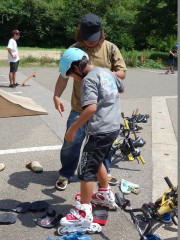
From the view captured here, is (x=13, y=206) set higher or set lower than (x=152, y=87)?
higher

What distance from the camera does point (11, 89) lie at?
38.2 feet

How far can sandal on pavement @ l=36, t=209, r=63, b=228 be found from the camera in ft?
11.0

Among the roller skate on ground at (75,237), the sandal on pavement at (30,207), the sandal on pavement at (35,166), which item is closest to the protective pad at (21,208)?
the sandal on pavement at (30,207)

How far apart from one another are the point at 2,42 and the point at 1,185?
37140 mm

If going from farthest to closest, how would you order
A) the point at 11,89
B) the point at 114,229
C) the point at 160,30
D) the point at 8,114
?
the point at 160,30, the point at 11,89, the point at 8,114, the point at 114,229

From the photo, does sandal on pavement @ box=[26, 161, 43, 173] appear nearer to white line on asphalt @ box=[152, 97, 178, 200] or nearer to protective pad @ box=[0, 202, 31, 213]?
protective pad @ box=[0, 202, 31, 213]

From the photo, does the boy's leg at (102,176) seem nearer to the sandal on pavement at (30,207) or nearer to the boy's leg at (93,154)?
the boy's leg at (93,154)

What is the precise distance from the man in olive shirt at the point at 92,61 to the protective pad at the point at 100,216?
703 millimetres

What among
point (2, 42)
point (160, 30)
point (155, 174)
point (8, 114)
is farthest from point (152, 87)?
point (2, 42)

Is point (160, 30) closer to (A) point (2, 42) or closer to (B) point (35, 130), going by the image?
(A) point (2, 42)

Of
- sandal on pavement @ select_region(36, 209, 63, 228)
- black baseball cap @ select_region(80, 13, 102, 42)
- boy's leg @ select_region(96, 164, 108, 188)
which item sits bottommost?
sandal on pavement @ select_region(36, 209, 63, 228)

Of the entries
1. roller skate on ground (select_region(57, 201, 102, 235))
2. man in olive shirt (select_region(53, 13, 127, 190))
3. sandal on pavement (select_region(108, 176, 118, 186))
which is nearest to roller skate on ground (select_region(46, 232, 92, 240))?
roller skate on ground (select_region(57, 201, 102, 235))

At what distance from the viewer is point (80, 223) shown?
323cm

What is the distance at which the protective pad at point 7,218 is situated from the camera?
11.1 ft
